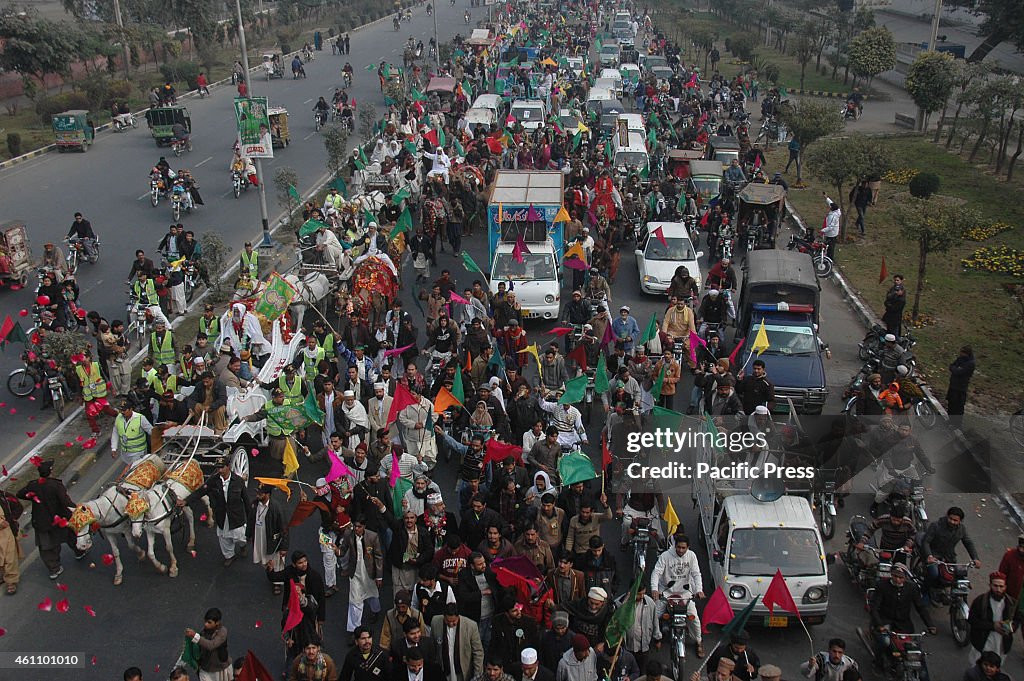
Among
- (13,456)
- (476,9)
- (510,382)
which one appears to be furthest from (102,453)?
(476,9)

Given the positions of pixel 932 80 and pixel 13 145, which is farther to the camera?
pixel 932 80

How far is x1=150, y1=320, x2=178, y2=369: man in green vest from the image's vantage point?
52.7ft

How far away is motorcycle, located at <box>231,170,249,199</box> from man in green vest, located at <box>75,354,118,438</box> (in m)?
15.7

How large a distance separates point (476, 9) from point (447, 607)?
3900 inches

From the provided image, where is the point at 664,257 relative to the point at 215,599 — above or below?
above

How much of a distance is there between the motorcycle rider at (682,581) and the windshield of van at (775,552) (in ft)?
2.11

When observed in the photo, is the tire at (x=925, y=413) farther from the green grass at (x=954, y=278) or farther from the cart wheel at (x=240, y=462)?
the cart wheel at (x=240, y=462)

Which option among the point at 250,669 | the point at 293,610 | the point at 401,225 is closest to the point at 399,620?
the point at 293,610

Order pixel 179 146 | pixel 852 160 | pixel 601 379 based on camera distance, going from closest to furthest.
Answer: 1. pixel 601 379
2. pixel 852 160
3. pixel 179 146

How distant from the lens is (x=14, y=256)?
2170cm

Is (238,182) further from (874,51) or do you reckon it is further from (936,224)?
(874,51)

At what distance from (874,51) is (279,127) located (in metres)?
27.7

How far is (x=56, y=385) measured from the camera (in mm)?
15836

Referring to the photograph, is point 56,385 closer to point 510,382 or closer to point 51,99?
point 510,382
